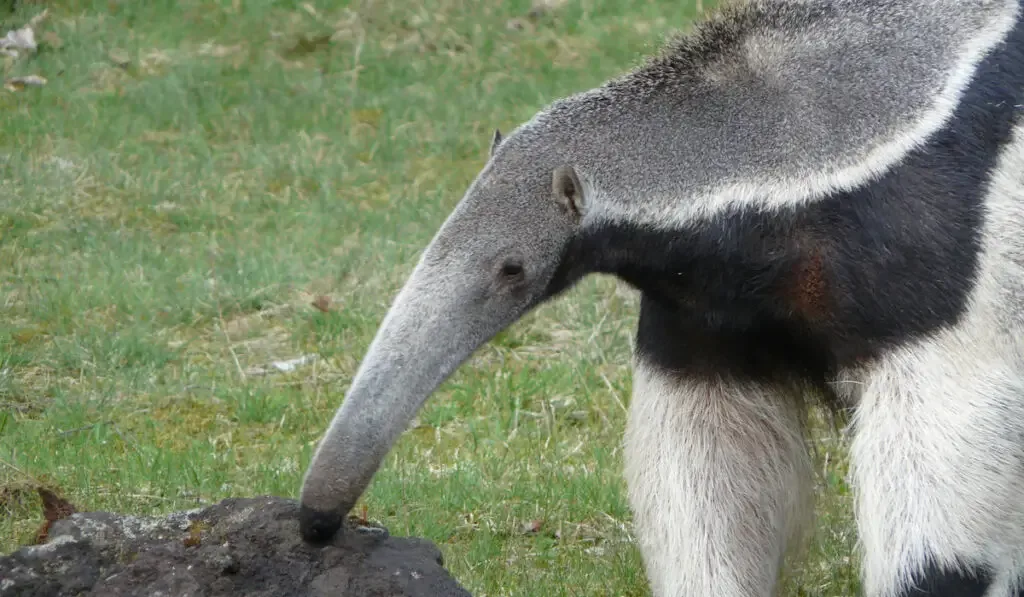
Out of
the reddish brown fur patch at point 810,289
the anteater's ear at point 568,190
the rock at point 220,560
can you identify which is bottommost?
the rock at point 220,560

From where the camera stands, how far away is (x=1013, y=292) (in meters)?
3.44

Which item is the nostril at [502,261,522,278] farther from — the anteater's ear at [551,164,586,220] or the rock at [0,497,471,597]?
the rock at [0,497,471,597]

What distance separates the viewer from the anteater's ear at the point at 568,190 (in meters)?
3.49

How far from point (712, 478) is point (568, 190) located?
1046 millimetres

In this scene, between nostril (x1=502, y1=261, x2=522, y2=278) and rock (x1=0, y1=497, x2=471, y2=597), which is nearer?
rock (x1=0, y1=497, x2=471, y2=597)

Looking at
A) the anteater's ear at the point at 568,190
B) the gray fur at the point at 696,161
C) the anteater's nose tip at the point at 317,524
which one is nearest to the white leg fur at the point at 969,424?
the gray fur at the point at 696,161

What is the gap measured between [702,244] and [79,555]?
5.26 feet

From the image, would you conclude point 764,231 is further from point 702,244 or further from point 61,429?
point 61,429

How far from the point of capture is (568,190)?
352 cm

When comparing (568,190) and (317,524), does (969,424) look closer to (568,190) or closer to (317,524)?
(568,190)

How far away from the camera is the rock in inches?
129

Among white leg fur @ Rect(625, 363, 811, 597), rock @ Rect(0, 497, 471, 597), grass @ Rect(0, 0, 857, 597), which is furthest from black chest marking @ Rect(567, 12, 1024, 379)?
grass @ Rect(0, 0, 857, 597)

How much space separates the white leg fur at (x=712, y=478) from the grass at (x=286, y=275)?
44 centimetres

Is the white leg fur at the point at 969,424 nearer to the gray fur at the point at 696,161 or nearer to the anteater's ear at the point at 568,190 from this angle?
the gray fur at the point at 696,161
